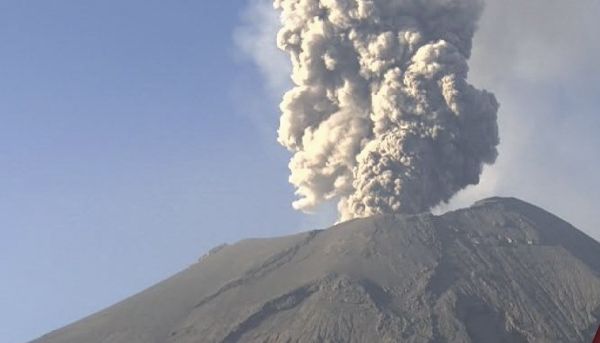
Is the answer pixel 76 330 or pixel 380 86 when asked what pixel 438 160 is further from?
pixel 76 330

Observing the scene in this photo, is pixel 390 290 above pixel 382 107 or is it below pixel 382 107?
below

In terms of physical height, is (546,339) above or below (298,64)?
below

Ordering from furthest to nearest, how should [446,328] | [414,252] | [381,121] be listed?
[414,252]
[381,121]
[446,328]

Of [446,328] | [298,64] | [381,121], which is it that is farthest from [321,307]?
[298,64]

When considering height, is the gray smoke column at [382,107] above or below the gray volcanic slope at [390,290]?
above
